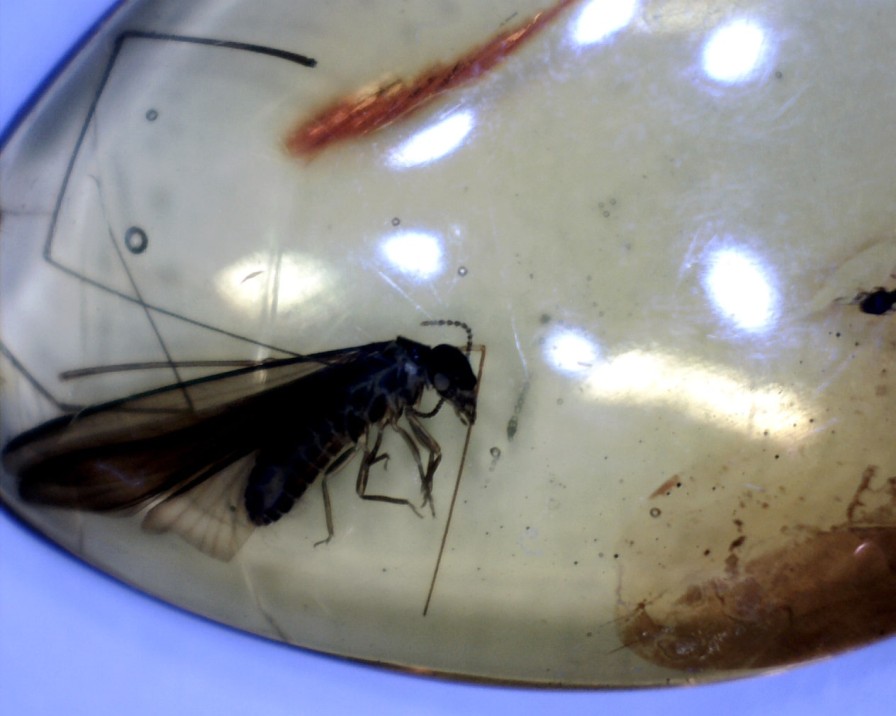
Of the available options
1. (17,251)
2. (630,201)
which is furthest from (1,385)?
(630,201)

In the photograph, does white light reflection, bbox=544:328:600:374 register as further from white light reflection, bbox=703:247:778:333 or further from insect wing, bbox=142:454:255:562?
insect wing, bbox=142:454:255:562

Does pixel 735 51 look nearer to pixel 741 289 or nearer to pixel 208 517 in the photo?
pixel 741 289

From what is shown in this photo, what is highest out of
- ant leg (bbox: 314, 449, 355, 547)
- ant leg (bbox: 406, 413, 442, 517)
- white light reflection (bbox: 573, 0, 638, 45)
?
white light reflection (bbox: 573, 0, 638, 45)

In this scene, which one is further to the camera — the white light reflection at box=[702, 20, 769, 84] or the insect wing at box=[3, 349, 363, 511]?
the white light reflection at box=[702, 20, 769, 84]

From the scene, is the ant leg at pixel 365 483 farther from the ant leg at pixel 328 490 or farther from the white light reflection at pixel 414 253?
the white light reflection at pixel 414 253

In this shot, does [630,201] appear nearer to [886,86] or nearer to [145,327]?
[886,86]

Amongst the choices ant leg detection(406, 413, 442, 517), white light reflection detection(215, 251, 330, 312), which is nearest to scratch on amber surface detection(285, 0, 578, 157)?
white light reflection detection(215, 251, 330, 312)

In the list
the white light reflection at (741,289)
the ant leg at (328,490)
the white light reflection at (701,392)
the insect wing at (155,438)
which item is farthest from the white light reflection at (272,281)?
the white light reflection at (741,289)

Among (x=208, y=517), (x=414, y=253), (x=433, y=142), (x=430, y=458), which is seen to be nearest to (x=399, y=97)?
(x=433, y=142)
